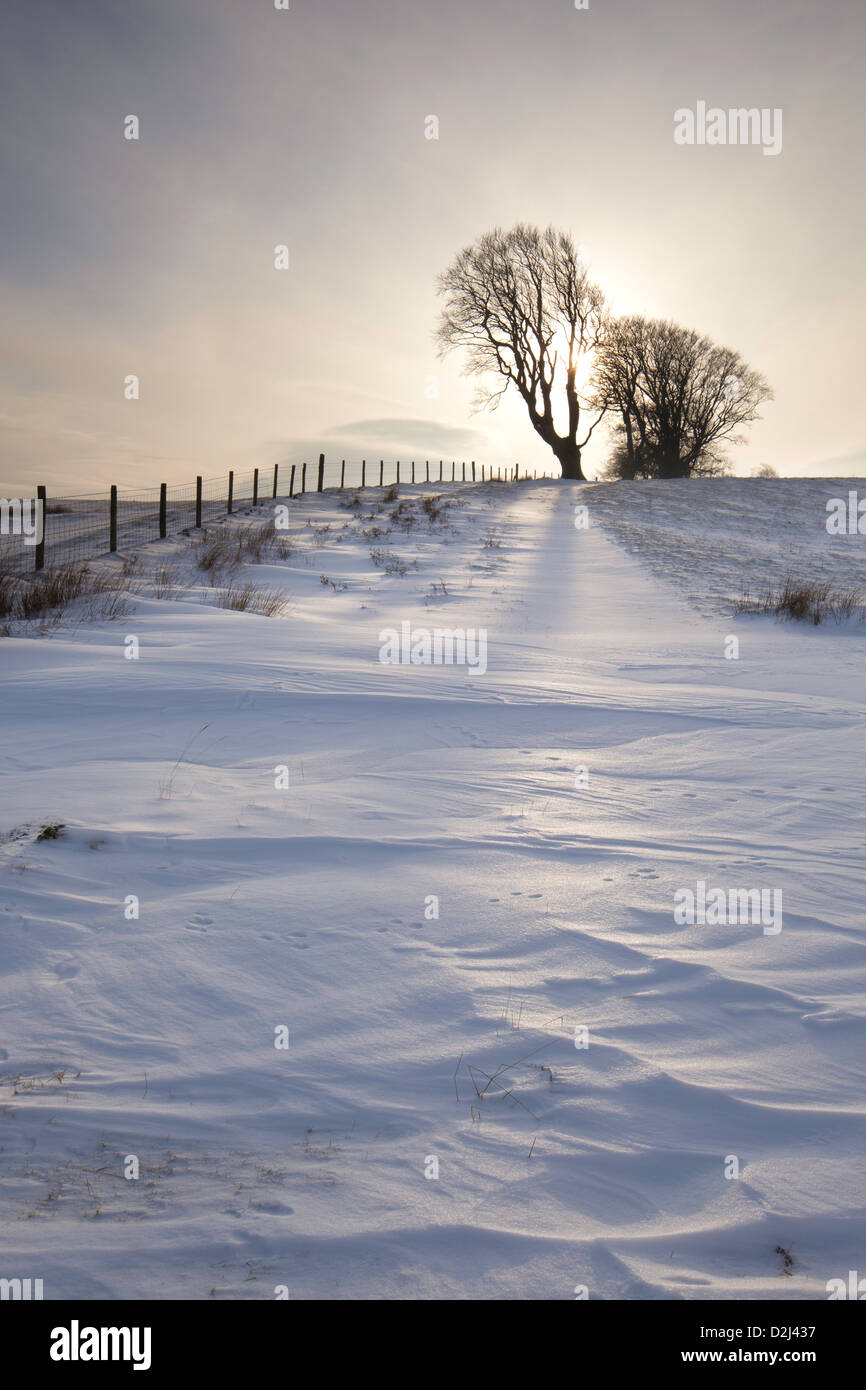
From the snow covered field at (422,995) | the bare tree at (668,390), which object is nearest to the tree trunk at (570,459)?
the bare tree at (668,390)

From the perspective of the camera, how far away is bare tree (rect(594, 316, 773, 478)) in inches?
1817

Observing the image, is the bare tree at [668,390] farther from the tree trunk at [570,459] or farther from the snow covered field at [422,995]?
the snow covered field at [422,995]

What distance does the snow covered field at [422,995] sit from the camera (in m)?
1.85

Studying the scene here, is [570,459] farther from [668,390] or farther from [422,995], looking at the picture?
[422,995]

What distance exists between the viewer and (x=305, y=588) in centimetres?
Result: 1295

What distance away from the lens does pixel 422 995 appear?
269 cm

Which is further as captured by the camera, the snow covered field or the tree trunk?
the tree trunk

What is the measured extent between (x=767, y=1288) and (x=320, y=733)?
4.18 meters

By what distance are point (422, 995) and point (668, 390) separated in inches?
1989

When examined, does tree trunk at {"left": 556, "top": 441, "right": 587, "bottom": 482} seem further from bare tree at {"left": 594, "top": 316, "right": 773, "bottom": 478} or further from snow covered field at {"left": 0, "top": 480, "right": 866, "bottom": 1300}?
snow covered field at {"left": 0, "top": 480, "right": 866, "bottom": 1300}

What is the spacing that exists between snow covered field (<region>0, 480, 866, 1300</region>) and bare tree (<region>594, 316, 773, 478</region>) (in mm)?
45018

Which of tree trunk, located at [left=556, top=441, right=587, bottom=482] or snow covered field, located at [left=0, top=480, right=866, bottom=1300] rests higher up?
tree trunk, located at [left=556, top=441, right=587, bottom=482]

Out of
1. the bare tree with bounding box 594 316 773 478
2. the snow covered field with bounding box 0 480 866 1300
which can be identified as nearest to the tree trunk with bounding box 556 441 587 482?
the bare tree with bounding box 594 316 773 478
